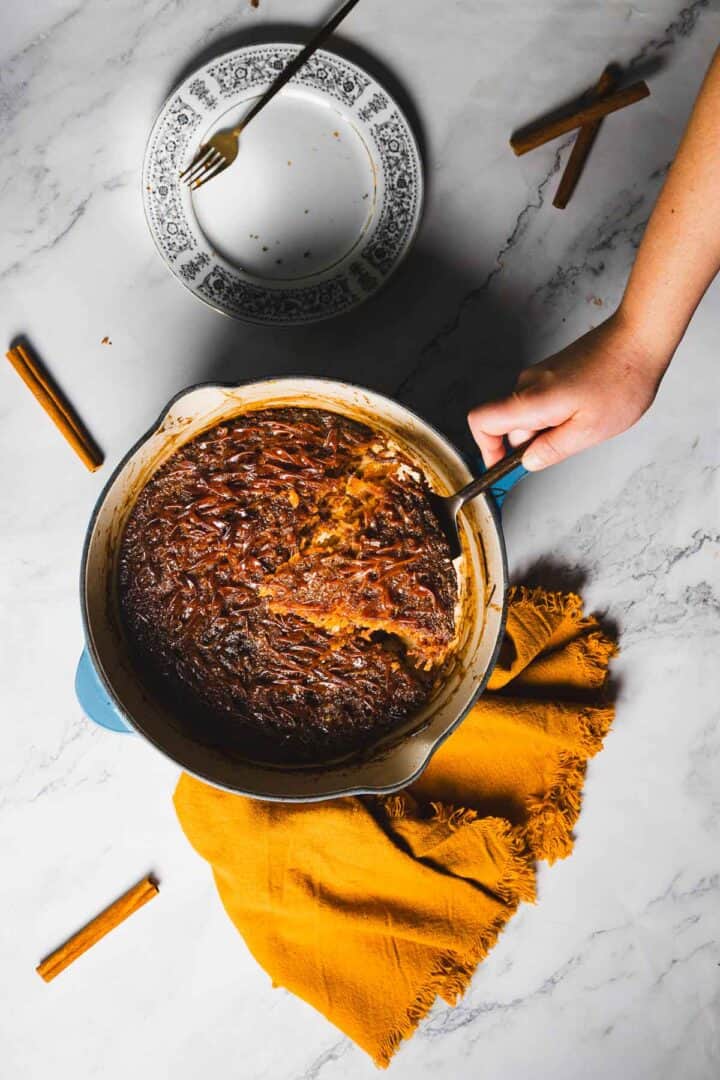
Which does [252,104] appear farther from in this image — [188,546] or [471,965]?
[471,965]

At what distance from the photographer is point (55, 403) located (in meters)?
1.81

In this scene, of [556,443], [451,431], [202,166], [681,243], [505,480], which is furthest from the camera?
[451,431]

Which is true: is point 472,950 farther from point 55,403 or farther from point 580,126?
point 580,126

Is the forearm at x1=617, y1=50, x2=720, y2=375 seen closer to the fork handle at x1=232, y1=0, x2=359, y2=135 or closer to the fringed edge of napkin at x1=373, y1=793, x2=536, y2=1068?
the fork handle at x1=232, y1=0, x2=359, y2=135

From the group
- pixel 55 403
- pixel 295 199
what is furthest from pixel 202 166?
pixel 55 403

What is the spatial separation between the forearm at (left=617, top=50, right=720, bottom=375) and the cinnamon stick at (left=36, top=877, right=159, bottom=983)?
5.24ft

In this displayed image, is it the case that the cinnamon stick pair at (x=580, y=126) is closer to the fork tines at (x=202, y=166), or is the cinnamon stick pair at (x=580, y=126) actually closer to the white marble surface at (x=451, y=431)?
the white marble surface at (x=451, y=431)

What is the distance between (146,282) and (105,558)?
0.65m

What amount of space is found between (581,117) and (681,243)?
57 cm

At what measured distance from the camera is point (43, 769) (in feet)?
6.26

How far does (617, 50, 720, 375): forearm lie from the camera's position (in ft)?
4.29

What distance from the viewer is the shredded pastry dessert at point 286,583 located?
1651 millimetres

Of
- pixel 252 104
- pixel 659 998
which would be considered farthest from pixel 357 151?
pixel 659 998

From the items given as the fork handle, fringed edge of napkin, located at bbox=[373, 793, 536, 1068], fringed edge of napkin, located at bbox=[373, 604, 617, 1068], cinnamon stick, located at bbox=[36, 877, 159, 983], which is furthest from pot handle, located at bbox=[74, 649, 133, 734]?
the fork handle
